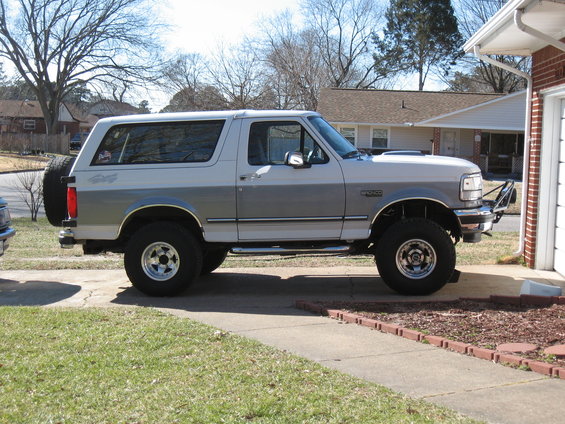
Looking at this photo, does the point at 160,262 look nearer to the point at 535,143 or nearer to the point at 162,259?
the point at 162,259

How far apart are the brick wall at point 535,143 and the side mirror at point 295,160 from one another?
3500 mm

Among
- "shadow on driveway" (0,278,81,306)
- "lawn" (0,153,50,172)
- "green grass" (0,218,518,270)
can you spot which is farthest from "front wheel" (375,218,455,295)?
"lawn" (0,153,50,172)

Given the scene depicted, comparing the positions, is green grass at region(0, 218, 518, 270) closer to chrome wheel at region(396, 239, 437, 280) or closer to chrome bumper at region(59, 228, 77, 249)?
chrome bumper at region(59, 228, 77, 249)

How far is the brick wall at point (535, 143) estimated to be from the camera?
9078mm

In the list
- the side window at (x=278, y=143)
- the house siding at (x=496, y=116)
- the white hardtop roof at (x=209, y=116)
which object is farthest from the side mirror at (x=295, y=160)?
the house siding at (x=496, y=116)

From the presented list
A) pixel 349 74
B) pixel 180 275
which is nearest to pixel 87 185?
pixel 180 275

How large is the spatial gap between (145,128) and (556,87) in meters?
5.20

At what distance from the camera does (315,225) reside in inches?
311

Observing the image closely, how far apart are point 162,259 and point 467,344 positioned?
394 centimetres

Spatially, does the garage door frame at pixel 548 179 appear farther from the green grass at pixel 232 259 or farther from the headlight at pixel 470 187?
the headlight at pixel 470 187

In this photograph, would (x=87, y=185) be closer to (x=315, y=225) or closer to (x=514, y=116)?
(x=315, y=225)

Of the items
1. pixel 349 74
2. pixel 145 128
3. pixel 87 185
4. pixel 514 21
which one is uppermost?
pixel 349 74

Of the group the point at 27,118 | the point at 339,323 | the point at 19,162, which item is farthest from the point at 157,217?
the point at 27,118

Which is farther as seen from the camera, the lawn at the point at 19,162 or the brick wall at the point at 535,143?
the lawn at the point at 19,162
